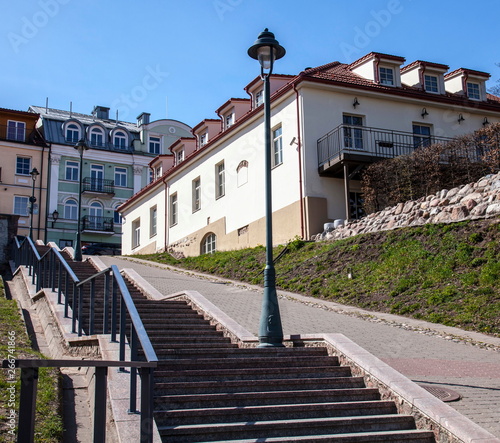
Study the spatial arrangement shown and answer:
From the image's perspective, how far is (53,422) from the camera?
5.93 m

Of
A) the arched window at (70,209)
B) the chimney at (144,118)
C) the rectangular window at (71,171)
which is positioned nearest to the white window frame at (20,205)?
the arched window at (70,209)

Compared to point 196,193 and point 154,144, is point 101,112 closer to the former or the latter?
point 154,144

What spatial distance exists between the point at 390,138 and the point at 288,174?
14.5 feet

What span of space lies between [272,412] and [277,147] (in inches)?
752

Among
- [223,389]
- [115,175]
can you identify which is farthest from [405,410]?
[115,175]

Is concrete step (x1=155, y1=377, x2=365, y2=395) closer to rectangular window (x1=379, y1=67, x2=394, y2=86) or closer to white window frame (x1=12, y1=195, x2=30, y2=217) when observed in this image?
rectangular window (x1=379, y1=67, x2=394, y2=86)

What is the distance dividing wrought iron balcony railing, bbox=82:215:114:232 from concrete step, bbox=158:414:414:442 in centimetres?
4615

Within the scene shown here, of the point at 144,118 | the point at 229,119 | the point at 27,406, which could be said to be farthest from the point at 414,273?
the point at 144,118

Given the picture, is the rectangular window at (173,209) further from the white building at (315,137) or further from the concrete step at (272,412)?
the concrete step at (272,412)

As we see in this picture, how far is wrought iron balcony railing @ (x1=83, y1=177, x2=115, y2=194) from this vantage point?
51750mm

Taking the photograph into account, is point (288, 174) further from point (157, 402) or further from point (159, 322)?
point (157, 402)

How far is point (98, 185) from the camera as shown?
52531 mm

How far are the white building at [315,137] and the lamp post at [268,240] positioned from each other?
37.9ft

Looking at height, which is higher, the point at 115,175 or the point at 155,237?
the point at 115,175
